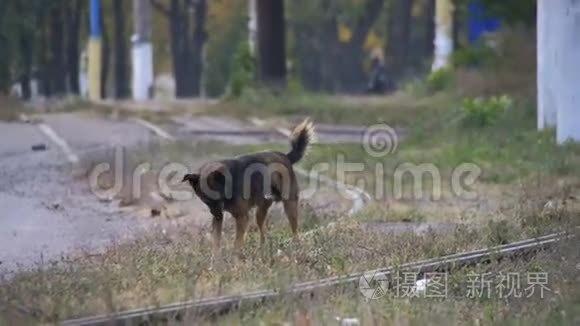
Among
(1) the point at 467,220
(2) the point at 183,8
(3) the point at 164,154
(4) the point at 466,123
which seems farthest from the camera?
(2) the point at 183,8

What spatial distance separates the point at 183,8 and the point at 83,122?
35.4 meters

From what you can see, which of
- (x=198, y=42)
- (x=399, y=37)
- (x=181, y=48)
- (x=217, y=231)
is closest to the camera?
(x=217, y=231)

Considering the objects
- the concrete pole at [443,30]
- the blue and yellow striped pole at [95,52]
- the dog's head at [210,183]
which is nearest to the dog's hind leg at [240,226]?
the dog's head at [210,183]

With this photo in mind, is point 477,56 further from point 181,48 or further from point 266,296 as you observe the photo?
point 181,48

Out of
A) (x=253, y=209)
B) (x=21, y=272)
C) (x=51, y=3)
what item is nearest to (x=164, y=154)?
(x=253, y=209)

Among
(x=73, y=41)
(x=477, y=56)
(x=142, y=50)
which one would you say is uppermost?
(x=477, y=56)

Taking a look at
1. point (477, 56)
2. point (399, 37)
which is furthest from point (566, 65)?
point (399, 37)

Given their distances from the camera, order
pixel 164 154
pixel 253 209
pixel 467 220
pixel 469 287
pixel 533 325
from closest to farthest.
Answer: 1. pixel 533 325
2. pixel 469 287
3. pixel 253 209
4. pixel 467 220
5. pixel 164 154

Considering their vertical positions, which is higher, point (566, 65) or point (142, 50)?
point (566, 65)

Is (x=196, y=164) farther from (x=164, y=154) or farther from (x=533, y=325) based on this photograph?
(x=533, y=325)

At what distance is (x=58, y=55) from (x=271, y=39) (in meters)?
20.2

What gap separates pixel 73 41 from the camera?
55.8 metres

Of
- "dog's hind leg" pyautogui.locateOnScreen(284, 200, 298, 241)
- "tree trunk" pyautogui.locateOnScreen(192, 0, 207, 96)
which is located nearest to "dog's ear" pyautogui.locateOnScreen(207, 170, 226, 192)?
"dog's hind leg" pyautogui.locateOnScreen(284, 200, 298, 241)

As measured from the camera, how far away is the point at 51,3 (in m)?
42.8
